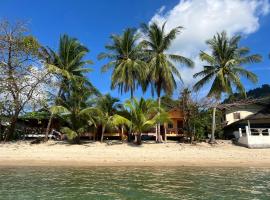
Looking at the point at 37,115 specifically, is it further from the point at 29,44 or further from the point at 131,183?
the point at 131,183

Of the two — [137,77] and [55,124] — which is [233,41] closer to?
[137,77]

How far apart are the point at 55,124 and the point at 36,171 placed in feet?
60.4

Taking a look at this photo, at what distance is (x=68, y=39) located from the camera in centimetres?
3516

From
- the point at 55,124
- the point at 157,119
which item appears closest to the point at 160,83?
the point at 157,119

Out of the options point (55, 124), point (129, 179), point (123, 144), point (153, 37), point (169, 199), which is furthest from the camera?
point (55, 124)

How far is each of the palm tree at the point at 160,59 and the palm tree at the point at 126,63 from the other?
2.71 feet

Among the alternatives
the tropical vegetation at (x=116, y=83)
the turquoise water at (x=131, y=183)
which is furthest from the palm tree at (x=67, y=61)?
the turquoise water at (x=131, y=183)

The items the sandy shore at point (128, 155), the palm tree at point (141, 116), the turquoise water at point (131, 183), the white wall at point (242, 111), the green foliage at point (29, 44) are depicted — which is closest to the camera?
the turquoise water at point (131, 183)

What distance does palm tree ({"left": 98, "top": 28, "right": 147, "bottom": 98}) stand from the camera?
3434 centimetres

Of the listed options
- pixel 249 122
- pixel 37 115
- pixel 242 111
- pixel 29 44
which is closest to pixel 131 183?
pixel 29 44

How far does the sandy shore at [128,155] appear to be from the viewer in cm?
2511

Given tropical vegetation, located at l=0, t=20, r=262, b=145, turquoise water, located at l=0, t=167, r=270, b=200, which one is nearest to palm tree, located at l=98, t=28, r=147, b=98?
tropical vegetation, located at l=0, t=20, r=262, b=145

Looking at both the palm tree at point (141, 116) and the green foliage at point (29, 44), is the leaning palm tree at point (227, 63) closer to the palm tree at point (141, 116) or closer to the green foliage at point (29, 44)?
the palm tree at point (141, 116)

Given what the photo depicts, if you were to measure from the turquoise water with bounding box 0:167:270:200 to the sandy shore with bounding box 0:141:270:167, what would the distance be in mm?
2427
